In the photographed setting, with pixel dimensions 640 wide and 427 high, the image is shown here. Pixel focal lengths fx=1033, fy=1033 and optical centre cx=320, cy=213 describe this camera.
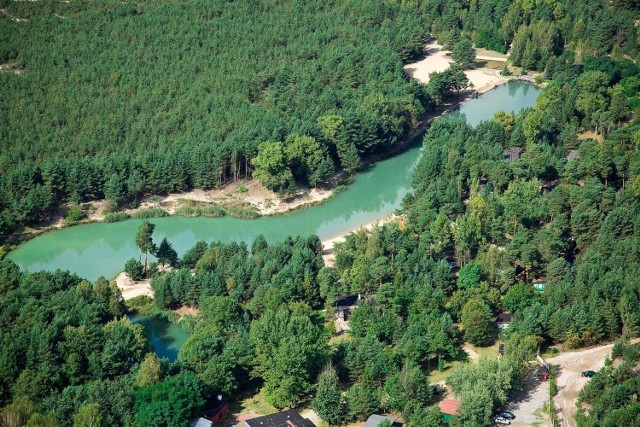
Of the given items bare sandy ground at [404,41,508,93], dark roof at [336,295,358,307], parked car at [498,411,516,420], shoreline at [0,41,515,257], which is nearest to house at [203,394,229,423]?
dark roof at [336,295,358,307]

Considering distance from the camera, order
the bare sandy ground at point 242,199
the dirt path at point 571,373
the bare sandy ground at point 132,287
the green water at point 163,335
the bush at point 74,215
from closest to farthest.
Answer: the dirt path at point 571,373 → the green water at point 163,335 → the bare sandy ground at point 132,287 → the bush at point 74,215 → the bare sandy ground at point 242,199

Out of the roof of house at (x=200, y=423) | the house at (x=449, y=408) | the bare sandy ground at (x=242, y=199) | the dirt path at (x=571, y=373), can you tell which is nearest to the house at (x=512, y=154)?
the bare sandy ground at (x=242, y=199)

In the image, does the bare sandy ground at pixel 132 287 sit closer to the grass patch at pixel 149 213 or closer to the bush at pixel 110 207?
the grass patch at pixel 149 213

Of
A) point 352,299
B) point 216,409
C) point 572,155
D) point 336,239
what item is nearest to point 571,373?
point 352,299

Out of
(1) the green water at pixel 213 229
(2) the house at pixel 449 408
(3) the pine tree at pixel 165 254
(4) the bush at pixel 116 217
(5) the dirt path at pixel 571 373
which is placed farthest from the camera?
(4) the bush at pixel 116 217

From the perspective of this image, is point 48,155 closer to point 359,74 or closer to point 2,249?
point 2,249

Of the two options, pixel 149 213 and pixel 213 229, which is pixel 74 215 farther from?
pixel 213 229

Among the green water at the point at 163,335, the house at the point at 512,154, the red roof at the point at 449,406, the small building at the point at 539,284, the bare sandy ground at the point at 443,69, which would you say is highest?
the bare sandy ground at the point at 443,69

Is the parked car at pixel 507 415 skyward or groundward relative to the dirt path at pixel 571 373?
groundward
